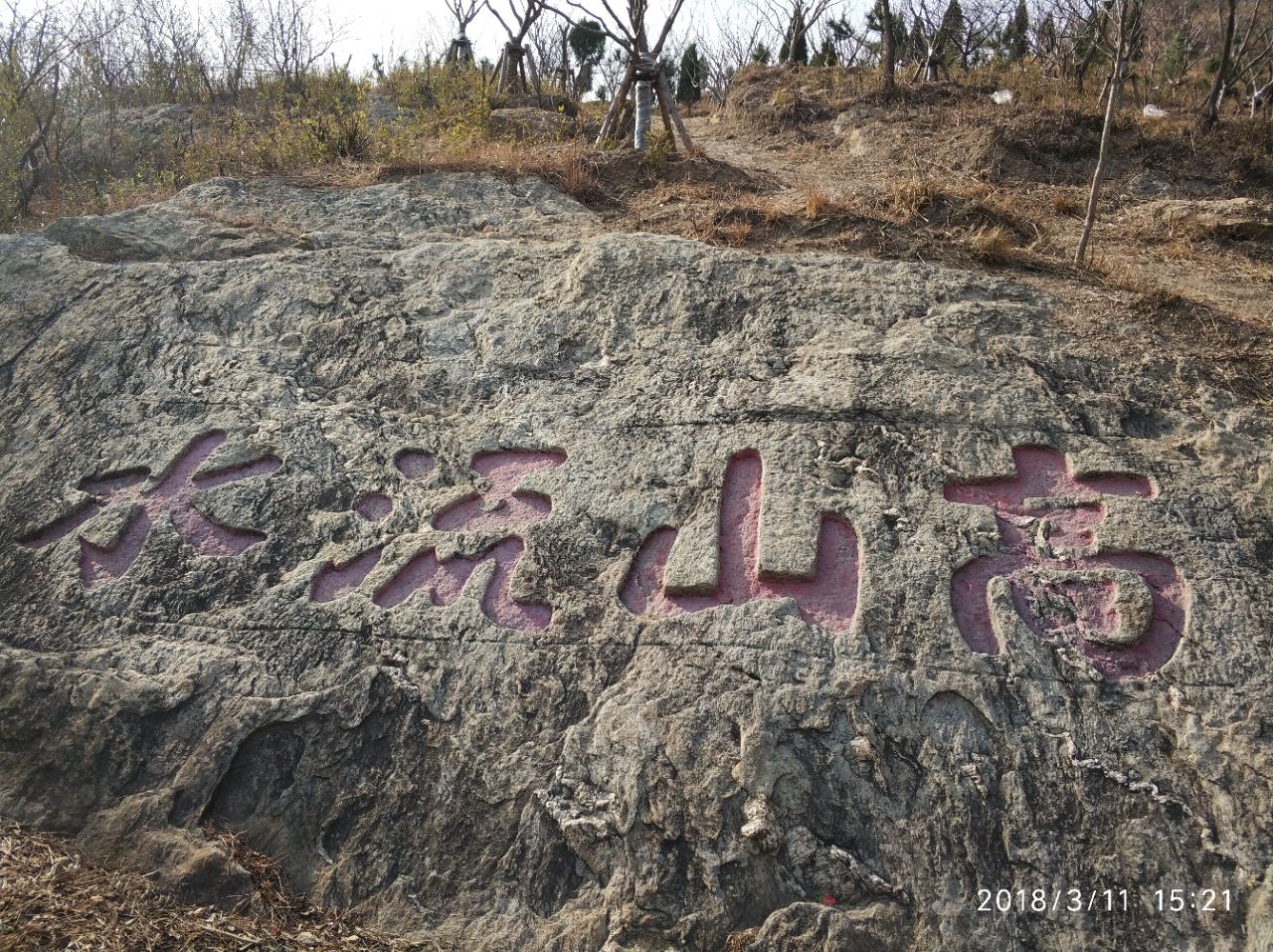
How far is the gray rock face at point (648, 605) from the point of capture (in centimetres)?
240

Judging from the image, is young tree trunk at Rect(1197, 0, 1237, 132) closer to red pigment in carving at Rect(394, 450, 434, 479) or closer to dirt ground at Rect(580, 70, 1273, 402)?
dirt ground at Rect(580, 70, 1273, 402)

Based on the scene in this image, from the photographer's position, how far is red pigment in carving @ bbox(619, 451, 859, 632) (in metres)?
2.88

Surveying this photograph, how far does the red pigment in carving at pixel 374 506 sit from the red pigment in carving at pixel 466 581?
10.6 inches

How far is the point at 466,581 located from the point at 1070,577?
76.4 inches

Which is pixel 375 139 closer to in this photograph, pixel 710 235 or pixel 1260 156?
pixel 710 235

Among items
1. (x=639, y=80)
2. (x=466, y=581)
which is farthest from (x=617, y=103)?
(x=466, y=581)

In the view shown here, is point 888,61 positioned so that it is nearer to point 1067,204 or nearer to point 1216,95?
point 1216,95

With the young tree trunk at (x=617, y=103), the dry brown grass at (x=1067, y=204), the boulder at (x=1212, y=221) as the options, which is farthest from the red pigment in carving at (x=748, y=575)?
the young tree trunk at (x=617, y=103)

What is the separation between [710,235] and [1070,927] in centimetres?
364

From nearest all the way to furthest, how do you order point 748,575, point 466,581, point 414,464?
point 748,575 → point 466,581 → point 414,464

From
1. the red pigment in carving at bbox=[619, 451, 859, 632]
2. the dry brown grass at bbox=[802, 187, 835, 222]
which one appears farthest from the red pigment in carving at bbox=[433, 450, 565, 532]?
the dry brown grass at bbox=[802, 187, 835, 222]

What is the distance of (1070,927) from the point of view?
88.7 inches

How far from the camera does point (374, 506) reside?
3.39 meters

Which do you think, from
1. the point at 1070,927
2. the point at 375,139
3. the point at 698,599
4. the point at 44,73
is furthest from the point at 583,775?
the point at 44,73
